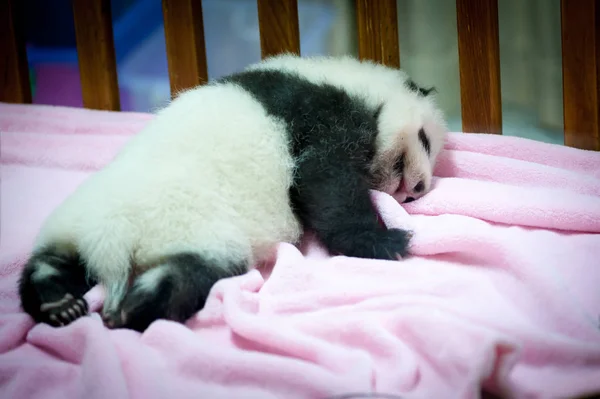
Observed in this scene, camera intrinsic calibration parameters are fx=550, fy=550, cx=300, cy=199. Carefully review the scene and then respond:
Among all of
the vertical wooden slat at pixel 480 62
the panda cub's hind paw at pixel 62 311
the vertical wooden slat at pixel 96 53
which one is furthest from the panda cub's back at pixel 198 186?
the vertical wooden slat at pixel 480 62

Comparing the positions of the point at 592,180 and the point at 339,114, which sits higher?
the point at 339,114

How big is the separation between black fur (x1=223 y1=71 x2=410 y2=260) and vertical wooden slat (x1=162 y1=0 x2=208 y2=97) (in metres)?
0.34

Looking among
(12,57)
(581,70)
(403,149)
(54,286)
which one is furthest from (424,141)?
(12,57)

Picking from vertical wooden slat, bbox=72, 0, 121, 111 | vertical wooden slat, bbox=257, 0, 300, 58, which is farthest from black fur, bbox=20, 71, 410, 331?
vertical wooden slat, bbox=72, 0, 121, 111

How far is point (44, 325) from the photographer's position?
87cm

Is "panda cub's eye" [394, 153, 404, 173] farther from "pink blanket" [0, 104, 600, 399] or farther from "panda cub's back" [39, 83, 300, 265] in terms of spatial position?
"panda cub's back" [39, 83, 300, 265]

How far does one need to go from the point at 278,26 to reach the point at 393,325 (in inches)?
38.3

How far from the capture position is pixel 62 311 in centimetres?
88

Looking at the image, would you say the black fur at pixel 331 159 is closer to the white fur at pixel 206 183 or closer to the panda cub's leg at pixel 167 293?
the white fur at pixel 206 183

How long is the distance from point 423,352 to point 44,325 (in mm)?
582

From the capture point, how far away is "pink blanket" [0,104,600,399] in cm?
68

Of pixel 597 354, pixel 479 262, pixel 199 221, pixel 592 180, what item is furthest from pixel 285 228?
pixel 592 180

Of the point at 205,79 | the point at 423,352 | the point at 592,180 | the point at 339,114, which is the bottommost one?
the point at 423,352

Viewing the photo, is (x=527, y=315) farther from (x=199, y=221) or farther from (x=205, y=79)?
(x=205, y=79)
